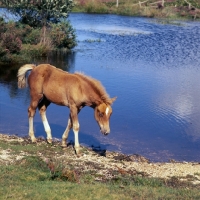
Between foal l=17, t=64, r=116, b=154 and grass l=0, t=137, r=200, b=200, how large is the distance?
1.18 m

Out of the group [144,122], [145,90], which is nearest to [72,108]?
[144,122]

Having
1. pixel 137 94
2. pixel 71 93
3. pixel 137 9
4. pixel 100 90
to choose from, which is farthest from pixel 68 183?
pixel 137 9

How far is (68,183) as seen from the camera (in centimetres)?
806

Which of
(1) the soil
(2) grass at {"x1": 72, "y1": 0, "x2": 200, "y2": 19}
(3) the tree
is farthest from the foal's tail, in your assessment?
(2) grass at {"x1": 72, "y1": 0, "x2": 200, "y2": 19}

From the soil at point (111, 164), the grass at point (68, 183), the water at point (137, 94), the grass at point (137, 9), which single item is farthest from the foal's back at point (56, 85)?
the grass at point (137, 9)

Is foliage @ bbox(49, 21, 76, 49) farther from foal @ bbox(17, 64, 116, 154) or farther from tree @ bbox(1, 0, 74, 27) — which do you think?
foal @ bbox(17, 64, 116, 154)

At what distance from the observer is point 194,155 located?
13.8 m

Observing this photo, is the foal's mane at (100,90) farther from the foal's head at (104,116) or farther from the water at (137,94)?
the water at (137,94)

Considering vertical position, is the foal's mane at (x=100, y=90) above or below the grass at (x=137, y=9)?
below

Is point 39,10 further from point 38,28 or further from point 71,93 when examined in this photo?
point 71,93

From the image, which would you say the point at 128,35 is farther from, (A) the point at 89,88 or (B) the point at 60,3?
(A) the point at 89,88

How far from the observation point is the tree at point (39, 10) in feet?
107

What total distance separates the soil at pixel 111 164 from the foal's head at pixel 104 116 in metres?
0.87

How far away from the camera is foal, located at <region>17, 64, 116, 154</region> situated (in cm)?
1116
